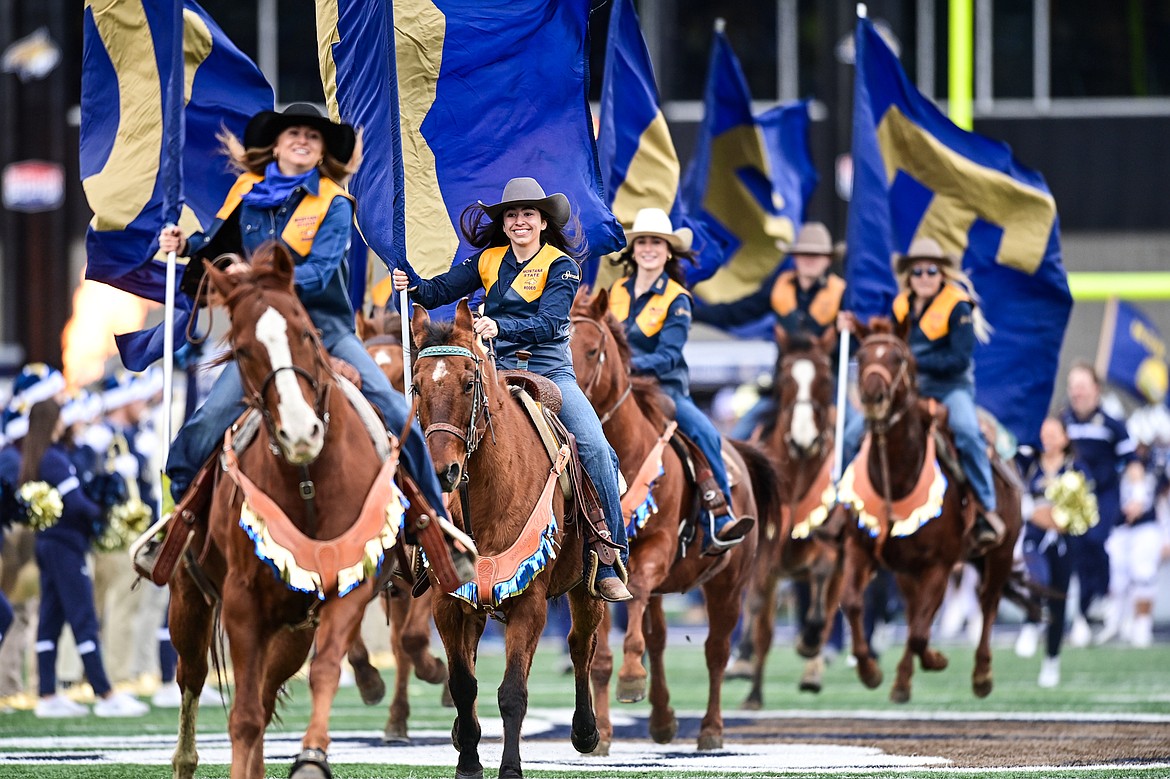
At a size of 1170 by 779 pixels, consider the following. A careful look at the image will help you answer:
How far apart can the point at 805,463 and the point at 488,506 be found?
26.8ft

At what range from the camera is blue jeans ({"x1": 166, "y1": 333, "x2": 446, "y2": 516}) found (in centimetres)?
923

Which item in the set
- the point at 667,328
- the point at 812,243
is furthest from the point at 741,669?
the point at 667,328

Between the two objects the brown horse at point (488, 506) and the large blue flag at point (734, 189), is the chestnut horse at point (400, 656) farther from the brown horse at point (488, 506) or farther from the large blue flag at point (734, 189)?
the large blue flag at point (734, 189)

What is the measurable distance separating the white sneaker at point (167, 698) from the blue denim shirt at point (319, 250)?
25.9 ft

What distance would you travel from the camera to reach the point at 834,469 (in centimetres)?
1698

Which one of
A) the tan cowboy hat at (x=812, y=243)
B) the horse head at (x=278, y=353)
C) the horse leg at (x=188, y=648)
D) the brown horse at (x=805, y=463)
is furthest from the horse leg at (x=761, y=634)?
the horse head at (x=278, y=353)

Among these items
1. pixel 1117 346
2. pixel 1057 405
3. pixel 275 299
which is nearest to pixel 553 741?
pixel 275 299

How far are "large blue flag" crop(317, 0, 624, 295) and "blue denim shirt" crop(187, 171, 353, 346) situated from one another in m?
1.14

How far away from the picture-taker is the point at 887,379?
14625mm

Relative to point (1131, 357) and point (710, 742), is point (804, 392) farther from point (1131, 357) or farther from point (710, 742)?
point (1131, 357)

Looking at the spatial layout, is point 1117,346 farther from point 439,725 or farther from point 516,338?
point 516,338

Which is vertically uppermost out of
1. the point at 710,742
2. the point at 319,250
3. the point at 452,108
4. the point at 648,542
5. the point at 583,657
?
the point at 452,108

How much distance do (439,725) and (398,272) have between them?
16.8 ft

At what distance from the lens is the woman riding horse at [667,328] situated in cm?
1333
